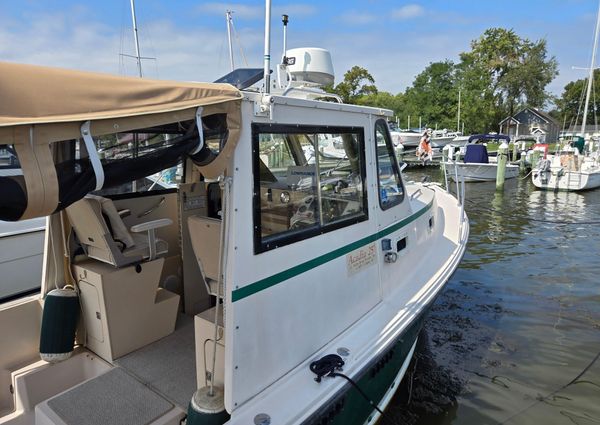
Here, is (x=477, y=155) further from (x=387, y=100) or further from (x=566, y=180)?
(x=387, y=100)

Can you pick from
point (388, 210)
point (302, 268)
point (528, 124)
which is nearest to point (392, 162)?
point (388, 210)

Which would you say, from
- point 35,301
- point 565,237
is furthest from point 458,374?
point 565,237

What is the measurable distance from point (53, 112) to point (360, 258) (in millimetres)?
2044

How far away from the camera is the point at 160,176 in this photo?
3.64 meters

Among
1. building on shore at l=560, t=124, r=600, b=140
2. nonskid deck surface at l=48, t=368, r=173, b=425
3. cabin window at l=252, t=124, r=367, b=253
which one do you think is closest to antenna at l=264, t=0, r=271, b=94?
cabin window at l=252, t=124, r=367, b=253

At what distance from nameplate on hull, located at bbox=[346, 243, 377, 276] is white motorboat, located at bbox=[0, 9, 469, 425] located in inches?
0.6

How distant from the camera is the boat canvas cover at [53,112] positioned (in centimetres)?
127

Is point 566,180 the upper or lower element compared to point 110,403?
upper

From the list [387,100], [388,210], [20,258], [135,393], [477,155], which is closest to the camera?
[135,393]

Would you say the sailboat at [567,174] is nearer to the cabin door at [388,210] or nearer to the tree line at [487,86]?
the cabin door at [388,210]

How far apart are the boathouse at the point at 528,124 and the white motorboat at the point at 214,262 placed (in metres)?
51.5

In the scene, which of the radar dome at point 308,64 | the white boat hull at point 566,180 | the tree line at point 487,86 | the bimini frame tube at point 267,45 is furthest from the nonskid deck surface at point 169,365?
the tree line at point 487,86

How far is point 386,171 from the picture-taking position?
3295 millimetres

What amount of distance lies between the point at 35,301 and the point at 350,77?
1577 inches
